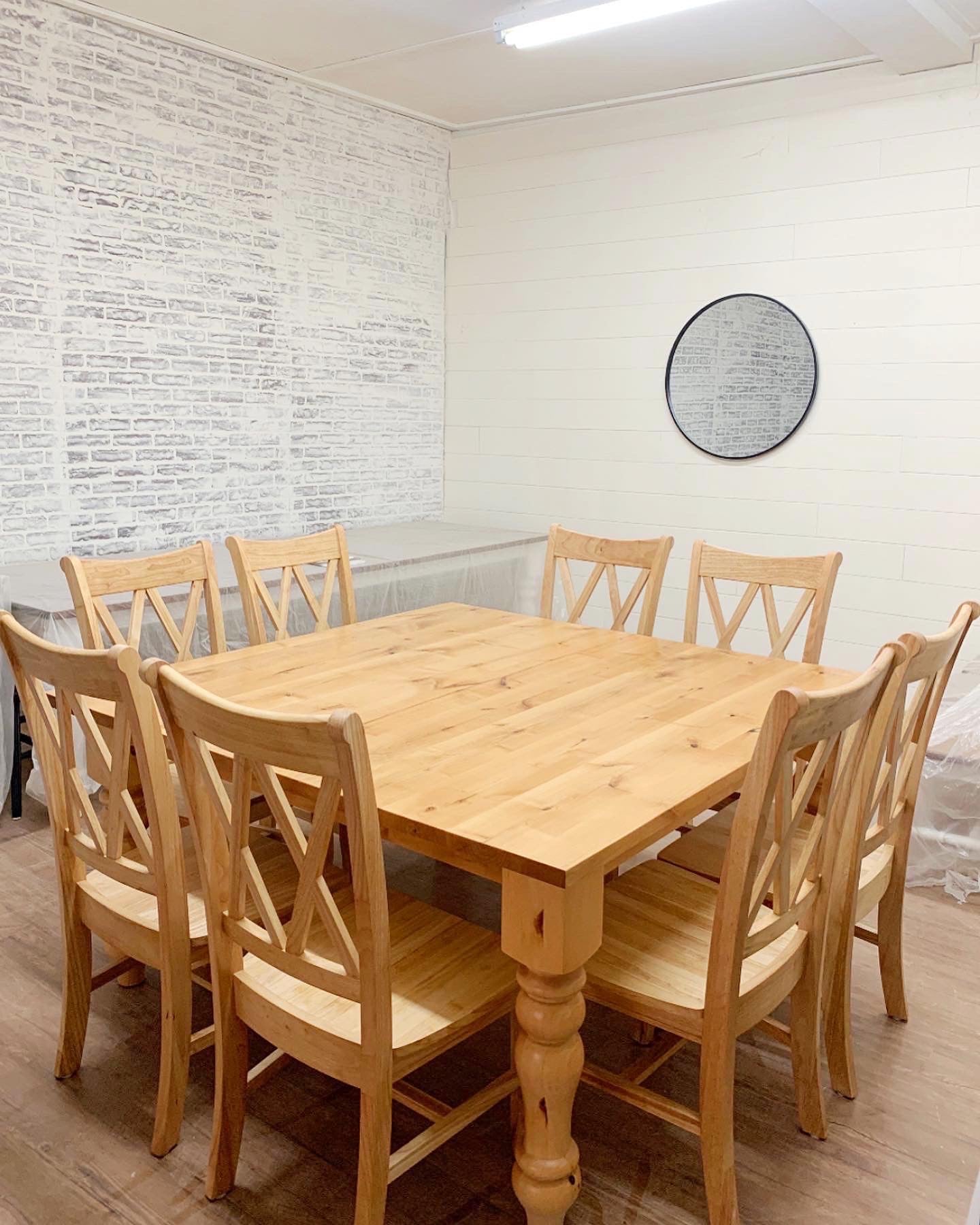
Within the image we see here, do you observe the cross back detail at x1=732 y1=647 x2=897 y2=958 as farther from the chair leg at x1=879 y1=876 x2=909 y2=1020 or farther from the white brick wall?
the white brick wall

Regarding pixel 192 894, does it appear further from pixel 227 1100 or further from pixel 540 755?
pixel 540 755

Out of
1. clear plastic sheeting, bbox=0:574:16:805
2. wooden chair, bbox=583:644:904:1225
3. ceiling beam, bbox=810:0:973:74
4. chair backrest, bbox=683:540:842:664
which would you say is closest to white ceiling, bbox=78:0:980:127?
ceiling beam, bbox=810:0:973:74

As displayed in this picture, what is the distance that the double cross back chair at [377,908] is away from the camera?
1473 mm

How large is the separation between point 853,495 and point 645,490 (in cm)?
99

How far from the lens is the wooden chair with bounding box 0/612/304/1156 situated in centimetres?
169

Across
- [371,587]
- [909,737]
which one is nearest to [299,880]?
[909,737]

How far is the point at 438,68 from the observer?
4.29m

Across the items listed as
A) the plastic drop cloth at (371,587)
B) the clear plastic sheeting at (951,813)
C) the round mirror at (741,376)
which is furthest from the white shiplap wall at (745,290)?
the clear plastic sheeting at (951,813)

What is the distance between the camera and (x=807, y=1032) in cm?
187

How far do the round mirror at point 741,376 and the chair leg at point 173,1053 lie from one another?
3467mm

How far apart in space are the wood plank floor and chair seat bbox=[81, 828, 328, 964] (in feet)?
1.20

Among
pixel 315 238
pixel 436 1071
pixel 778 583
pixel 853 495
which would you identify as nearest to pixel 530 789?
pixel 436 1071

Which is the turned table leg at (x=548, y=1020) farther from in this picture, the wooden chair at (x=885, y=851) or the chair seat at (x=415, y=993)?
the wooden chair at (x=885, y=851)

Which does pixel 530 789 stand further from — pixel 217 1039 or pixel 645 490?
pixel 645 490
